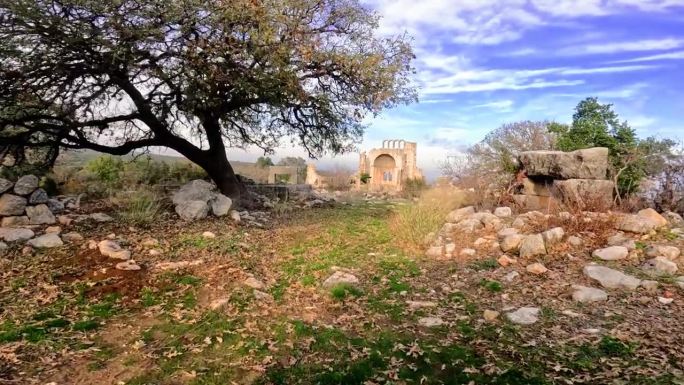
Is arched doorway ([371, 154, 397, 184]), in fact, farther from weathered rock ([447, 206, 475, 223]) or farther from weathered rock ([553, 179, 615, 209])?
weathered rock ([553, 179, 615, 209])

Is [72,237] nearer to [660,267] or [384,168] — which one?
[660,267]

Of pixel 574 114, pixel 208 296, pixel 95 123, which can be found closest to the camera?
pixel 208 296

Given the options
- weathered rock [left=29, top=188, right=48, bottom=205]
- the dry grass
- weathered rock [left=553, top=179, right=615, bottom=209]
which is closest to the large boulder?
weathered rock [left=553, top=179, right=615, bottom=209]

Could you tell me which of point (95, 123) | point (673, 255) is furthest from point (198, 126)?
point (673, 255)

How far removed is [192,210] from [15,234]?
9.71 feet

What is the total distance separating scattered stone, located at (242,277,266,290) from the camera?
5121 mm

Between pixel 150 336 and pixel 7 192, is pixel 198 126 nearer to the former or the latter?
pixel 7 192

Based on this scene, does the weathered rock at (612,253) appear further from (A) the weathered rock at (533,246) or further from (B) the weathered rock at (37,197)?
(B) the weathered rock at (37,197)

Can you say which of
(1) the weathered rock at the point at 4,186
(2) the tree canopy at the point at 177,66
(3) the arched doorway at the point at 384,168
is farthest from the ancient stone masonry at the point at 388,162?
(1) the weathered rock at the point at 4,186

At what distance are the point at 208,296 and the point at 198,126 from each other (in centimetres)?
738

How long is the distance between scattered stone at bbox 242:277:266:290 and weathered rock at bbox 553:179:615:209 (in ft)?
16.4

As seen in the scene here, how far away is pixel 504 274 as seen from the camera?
5.48 meters

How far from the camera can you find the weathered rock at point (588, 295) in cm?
459

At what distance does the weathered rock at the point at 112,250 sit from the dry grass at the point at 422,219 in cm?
409
